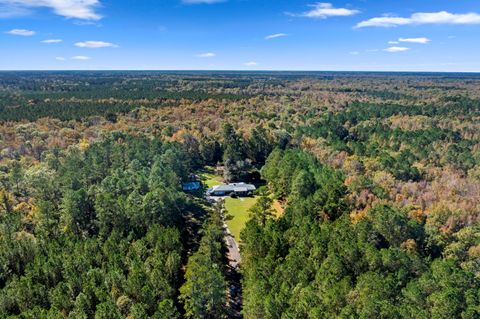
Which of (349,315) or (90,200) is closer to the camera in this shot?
(349,315)

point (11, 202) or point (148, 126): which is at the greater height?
point (148, 126)

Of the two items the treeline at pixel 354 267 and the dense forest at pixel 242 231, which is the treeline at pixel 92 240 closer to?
the dense forest at pixel 242 231

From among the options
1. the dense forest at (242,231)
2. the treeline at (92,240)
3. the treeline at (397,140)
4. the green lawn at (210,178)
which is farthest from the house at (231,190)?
the treeline at (397,140)

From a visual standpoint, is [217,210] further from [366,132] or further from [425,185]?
[366,132]

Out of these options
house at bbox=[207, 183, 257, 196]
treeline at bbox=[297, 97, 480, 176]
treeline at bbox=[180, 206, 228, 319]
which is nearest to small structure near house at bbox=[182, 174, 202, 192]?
house at bbox=[207, 183, 257, 196]

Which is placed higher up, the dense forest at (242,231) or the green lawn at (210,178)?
the dense forest at (242,231)

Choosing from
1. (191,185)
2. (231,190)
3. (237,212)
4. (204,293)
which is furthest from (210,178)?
(204,293)

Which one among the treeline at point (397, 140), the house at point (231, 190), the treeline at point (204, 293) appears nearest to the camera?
the treeline at point (204, 293)

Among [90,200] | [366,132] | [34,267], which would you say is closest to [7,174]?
[90,200]
